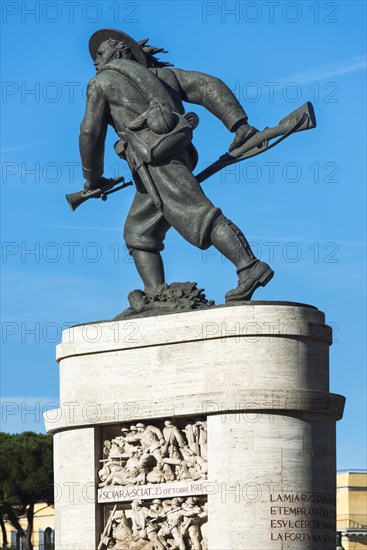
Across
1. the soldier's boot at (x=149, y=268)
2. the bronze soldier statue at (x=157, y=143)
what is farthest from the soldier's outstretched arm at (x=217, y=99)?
the soldier's boot at (x=149, y=268)

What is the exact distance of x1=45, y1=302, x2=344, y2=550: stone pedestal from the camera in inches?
755

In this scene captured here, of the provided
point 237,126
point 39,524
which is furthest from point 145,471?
point 39,524

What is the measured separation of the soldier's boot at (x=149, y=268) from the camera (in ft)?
70.3

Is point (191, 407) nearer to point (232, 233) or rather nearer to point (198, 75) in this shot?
point (232, 233)

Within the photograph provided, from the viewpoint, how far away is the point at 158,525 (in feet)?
65.1

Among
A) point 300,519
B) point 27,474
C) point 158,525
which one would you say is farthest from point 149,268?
point 27,474

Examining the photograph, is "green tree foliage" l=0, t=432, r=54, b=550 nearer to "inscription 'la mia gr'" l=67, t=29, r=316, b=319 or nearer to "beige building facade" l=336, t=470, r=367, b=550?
"beige building facade" l=336, t=470, r=367, b=550

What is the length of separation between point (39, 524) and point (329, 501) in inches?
1892

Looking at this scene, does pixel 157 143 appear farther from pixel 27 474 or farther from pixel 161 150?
pixel 27 474

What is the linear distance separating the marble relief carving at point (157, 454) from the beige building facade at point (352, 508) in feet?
144

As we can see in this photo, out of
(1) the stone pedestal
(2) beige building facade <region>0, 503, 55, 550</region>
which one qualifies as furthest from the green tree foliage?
(1) the stone pedestal

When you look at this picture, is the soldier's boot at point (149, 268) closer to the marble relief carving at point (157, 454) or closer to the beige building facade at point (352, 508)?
the marble relief carving at point (157, 454)

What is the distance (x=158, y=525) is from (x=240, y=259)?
3.32m

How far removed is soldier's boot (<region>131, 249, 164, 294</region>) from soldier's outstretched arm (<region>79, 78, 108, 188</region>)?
1.36 m
